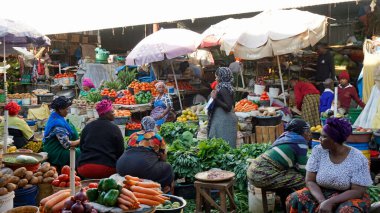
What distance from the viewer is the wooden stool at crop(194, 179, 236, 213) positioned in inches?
203

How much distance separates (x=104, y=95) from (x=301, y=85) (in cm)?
546

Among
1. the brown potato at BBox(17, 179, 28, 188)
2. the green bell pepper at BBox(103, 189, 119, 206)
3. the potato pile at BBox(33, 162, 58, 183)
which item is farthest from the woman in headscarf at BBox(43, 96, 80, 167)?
the green bell pepper at BBox(103, 189, 119, 206)

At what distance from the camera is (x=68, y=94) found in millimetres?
15336

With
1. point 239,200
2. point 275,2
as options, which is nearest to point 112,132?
point 239,200

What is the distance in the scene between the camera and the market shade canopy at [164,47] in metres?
11.1

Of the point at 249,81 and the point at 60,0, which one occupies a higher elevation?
the point at 60,0

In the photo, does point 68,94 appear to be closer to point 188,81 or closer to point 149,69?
point 149,69

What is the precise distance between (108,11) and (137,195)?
8708 mm

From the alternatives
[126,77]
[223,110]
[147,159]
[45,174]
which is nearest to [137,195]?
[147,159]

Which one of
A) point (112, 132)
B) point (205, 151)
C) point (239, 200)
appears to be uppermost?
point (112, 132)

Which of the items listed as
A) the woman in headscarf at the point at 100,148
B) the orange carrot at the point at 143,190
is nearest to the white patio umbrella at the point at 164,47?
the woman in headscarf at the point at 100,148

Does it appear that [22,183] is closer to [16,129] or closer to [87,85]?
[16,129]

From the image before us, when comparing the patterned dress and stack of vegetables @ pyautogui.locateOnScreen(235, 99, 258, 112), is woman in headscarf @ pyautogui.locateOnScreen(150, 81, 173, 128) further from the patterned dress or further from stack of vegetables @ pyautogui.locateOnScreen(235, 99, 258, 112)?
the patterned dress

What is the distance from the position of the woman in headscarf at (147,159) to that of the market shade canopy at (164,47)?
5.91 meters
